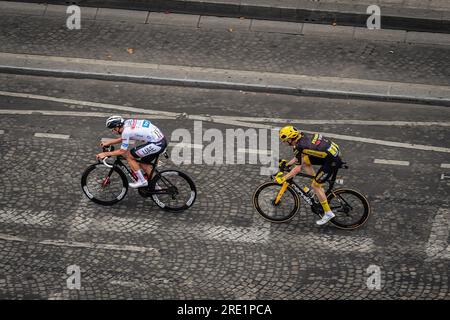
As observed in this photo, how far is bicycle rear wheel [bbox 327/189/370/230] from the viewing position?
1384 cm

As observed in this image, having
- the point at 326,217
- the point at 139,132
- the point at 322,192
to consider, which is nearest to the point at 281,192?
the point at 322,192

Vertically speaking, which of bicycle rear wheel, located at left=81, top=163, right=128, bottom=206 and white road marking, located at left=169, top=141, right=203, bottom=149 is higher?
white road marking, located at left=169, top=141, right=203, bottom=149

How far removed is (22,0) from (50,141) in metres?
5.95

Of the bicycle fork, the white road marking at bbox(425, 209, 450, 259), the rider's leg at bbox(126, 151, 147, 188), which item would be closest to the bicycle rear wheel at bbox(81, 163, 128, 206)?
the rider's leg at bbox(126, 151, 147, 188)

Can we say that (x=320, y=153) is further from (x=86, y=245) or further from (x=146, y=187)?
(x=86, y=245)

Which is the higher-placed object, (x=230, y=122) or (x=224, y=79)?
(x=224, y=79)

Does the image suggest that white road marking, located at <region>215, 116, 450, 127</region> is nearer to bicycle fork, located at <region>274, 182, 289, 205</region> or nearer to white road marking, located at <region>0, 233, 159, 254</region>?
bicycle fork, located at <region>274, 182, 289, 205</region>

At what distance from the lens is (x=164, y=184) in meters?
14.3

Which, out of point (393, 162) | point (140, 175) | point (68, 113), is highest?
point (68, 113)

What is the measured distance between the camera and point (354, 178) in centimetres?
1512

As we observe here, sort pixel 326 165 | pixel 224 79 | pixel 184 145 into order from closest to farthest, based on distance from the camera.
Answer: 1. pixel 326 165
2. pixel 184 145
3. pixel 224 79

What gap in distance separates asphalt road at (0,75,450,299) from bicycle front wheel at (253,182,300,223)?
0.47 feet

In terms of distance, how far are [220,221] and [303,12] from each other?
7479mm

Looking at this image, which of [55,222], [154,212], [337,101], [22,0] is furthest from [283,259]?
[22,0]
